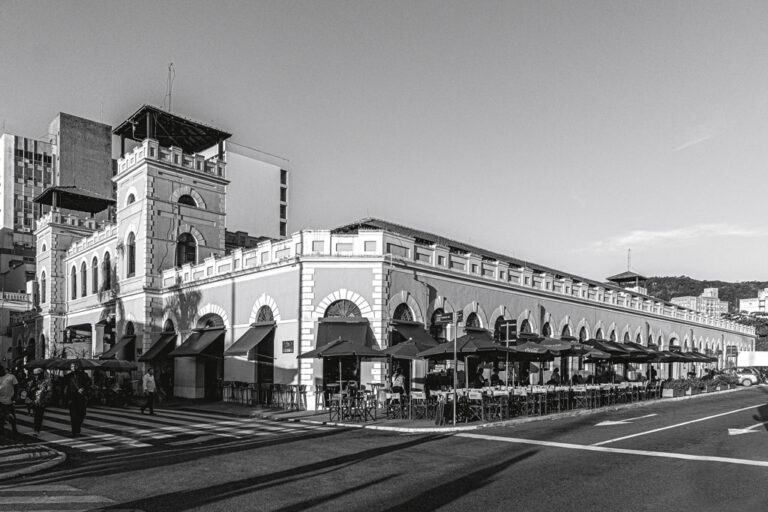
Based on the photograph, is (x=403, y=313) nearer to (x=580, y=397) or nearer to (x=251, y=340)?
(x=251, y=340)

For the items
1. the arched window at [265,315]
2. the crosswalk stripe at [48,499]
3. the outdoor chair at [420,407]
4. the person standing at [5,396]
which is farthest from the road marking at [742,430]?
the person standing at [5,396]

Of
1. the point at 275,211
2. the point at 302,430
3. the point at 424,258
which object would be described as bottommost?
the point at 302,430

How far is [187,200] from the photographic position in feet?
115

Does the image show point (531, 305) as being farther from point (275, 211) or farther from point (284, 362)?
point (275, 211)

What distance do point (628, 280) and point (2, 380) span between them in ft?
210

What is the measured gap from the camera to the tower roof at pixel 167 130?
34875 millimetres

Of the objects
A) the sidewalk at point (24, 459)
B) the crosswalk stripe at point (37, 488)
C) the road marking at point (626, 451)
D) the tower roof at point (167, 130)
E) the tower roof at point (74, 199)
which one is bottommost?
the road marking at point (626, 451)

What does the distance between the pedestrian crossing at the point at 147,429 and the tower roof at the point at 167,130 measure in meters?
17.5

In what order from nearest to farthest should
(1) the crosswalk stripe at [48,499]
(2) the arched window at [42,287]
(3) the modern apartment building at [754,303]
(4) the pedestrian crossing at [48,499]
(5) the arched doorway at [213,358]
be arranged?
(4) the pedestrian crossing at [48,499], (1) the crosswalk stripe at [48,499], (5) the arched doorway at [213,358], (2) the arched window at [42,287], (3) the modern apartment building at [754,303]

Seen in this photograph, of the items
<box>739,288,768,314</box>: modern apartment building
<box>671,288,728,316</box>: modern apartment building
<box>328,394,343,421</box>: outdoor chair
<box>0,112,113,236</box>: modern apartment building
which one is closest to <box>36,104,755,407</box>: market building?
<box>328,394,343,421</box>: outdoor chair

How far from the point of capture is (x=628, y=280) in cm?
6825

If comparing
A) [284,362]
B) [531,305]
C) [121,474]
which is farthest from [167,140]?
[121,474]

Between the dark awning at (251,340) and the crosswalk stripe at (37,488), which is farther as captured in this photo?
the dark awning at (251,340)

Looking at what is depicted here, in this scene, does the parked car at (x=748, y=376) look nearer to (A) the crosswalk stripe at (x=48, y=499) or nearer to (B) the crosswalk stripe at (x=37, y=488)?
(B) the crosswalk stripe at (x=37, y=488)
